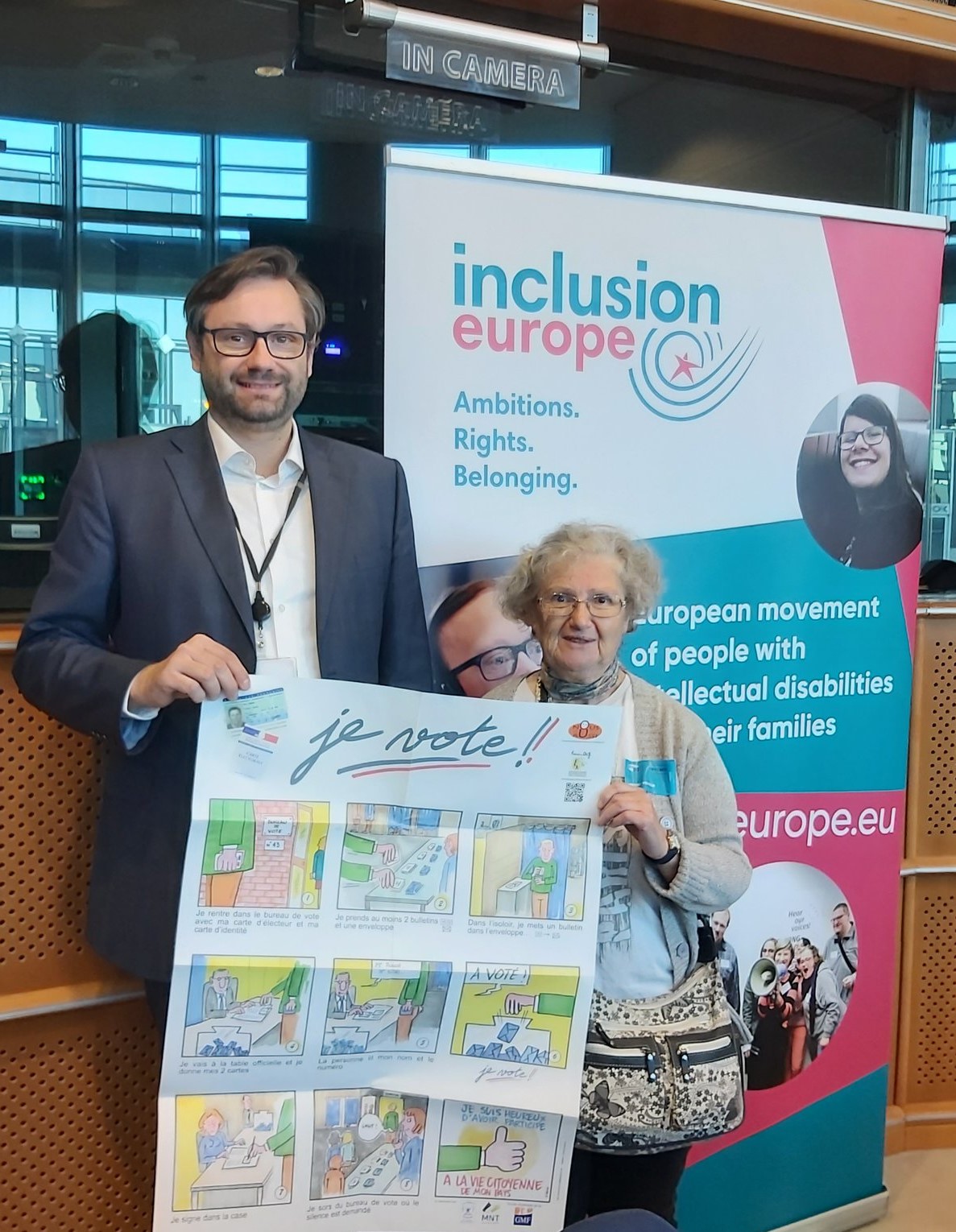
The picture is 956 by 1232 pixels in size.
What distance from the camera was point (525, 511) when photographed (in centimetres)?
218

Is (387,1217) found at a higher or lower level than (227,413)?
lower

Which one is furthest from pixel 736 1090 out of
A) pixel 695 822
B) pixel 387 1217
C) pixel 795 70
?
pixel 795 70

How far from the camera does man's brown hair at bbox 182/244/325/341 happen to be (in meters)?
1.75

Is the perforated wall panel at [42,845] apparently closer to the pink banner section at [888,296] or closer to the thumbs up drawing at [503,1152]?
the thumbs up drawing at [503,1152]

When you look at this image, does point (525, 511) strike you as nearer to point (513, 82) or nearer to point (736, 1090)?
point (513, 82)

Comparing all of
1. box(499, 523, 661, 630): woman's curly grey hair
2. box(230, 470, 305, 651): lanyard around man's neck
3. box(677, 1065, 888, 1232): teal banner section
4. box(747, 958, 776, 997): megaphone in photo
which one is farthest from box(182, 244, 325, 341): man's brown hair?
box(677, 1065, 888, 1232): teal banner section

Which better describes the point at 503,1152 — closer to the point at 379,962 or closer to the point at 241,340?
the point at 379,962

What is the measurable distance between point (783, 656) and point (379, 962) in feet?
3.80

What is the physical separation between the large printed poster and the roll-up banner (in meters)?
0.47

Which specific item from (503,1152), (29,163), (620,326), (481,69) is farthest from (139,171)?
(503,1152)

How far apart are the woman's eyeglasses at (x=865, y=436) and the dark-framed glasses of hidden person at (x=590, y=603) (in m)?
0.87

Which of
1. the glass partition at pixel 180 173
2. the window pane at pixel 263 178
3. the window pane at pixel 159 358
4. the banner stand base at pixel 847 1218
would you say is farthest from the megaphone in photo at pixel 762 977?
the window pane at pixel 263 178

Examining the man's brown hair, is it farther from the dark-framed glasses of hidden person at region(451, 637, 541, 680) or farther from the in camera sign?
the dark-framed glasses of hidden person at region(451, 637, 541, 680)

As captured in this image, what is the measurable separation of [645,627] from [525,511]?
0.35 m
